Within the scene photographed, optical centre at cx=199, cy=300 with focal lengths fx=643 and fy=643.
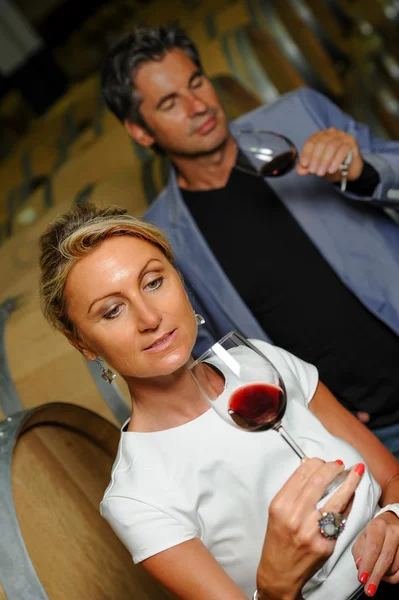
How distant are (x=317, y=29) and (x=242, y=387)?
2582mm

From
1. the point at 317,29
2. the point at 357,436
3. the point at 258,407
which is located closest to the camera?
the point at 258,407

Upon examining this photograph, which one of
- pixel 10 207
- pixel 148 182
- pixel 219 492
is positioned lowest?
pixel 219 492

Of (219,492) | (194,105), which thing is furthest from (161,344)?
(194,105)

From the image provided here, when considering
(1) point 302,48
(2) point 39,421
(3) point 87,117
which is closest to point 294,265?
(2) point 39,421

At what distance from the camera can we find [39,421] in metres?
1.49

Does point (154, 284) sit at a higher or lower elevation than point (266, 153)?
lower

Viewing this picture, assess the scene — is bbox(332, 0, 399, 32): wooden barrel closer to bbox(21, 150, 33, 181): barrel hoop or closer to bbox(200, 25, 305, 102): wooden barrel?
bbox(200, 25, 305, 102): wooden barrel

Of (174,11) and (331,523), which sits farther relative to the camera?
(174,11)

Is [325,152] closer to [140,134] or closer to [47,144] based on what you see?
[140,134]

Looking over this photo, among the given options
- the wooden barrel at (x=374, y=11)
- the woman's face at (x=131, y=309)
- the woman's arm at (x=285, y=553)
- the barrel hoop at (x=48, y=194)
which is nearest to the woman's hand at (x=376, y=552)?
the woman's arm at (x=285, y=553)

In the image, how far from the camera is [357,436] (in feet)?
4.56

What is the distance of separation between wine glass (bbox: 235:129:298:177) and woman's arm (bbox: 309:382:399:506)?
0.71 metres

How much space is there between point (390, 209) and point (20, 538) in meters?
1.54

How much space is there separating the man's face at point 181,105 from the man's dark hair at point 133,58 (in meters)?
0.02
